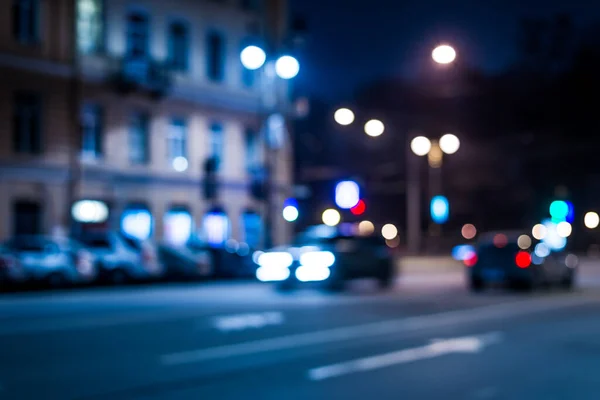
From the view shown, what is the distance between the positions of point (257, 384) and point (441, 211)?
31.1 m

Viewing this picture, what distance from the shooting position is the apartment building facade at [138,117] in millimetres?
35500

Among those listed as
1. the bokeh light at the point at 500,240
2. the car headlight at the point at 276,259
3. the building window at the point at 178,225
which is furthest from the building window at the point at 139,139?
the bokeh light at the point at 500,240

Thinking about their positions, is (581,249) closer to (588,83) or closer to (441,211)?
(588,83)

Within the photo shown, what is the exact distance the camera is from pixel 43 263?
29.1 meters

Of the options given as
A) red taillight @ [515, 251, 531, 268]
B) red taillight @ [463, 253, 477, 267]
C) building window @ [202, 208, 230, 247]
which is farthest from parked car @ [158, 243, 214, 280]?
red taillight @ [515, 251, 531, 268]

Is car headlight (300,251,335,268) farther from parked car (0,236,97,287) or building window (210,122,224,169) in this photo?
building window (210,122,224,169)

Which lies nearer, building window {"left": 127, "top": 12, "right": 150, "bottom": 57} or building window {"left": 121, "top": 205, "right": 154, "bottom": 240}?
building window {"left": 127, "top": 12, "right": 150, "bottom": 57}

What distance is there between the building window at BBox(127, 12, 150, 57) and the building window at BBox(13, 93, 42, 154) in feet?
18.0

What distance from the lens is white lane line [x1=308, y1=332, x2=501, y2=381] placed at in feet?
39.0

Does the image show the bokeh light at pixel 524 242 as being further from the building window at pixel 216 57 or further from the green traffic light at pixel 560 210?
the building window at pixel 216 57

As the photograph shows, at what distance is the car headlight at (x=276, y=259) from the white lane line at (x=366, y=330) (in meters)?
7.76

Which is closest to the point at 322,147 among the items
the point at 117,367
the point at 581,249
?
the point at 581,249

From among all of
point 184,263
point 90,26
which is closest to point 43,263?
point 184,263

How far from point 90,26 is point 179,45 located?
5441 mm
